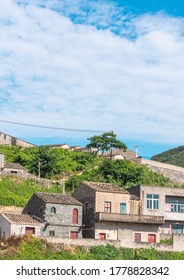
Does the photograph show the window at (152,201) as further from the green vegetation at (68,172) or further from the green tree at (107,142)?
the green tree at (107,142)

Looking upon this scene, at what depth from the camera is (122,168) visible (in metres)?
82.9

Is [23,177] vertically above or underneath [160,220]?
above

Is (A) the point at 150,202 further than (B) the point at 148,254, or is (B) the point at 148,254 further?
(A) the point at 150,202

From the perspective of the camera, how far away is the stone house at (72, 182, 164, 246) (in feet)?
190

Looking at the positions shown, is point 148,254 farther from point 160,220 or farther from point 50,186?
point 50,186

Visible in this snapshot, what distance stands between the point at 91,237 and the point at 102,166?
26795 mm

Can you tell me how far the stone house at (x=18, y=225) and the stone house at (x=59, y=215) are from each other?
1208 millimetres

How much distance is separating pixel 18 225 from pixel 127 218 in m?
10.6

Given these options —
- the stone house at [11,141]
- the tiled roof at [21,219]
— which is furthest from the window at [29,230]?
the stone house at [11,141]

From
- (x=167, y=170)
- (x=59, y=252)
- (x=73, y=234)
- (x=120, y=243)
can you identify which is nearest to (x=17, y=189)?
(x=73, y=234)

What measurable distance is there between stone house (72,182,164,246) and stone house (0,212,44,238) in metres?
5.71

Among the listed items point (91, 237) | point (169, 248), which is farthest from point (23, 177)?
point (169, 248)

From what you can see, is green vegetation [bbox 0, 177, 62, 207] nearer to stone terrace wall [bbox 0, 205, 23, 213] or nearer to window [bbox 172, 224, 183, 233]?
stone terrace wall [bbox 0, 205, 23, 213]

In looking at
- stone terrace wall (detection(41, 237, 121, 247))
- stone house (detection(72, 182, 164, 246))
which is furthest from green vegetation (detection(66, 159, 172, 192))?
stone terrace wall (detection(41, 237, 121, 247))
